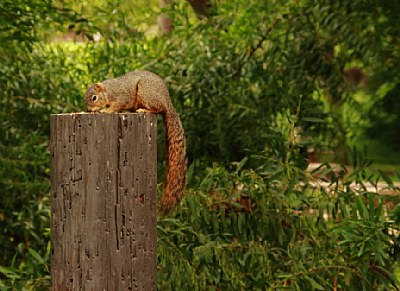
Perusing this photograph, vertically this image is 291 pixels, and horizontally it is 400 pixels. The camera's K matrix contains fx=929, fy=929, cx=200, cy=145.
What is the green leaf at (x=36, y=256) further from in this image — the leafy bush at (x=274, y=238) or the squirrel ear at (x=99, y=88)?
the squirrel ear at (x=99, y=88)

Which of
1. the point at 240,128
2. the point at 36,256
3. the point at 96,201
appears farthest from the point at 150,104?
the point at 240,128

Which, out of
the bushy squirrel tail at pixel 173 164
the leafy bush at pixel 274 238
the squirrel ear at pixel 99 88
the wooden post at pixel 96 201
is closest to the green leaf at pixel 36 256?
the leafy bush at pixel 274 238

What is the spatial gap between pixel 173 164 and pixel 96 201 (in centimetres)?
63

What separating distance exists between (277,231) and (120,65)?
1.30m

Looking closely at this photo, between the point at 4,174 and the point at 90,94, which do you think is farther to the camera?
the point at 4,174

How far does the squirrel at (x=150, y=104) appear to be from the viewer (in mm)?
2148

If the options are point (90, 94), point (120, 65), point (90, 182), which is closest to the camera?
point (90, 182)

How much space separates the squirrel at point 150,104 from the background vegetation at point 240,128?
617mm

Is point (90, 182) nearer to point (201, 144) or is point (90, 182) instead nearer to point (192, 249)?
point (192, 249)

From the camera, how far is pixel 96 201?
182 cm

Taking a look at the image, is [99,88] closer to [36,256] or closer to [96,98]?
[96,98]

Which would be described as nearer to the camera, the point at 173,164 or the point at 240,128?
the point at 173,164

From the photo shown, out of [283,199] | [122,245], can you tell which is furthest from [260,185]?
[122,245]

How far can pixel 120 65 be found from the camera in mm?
4238
